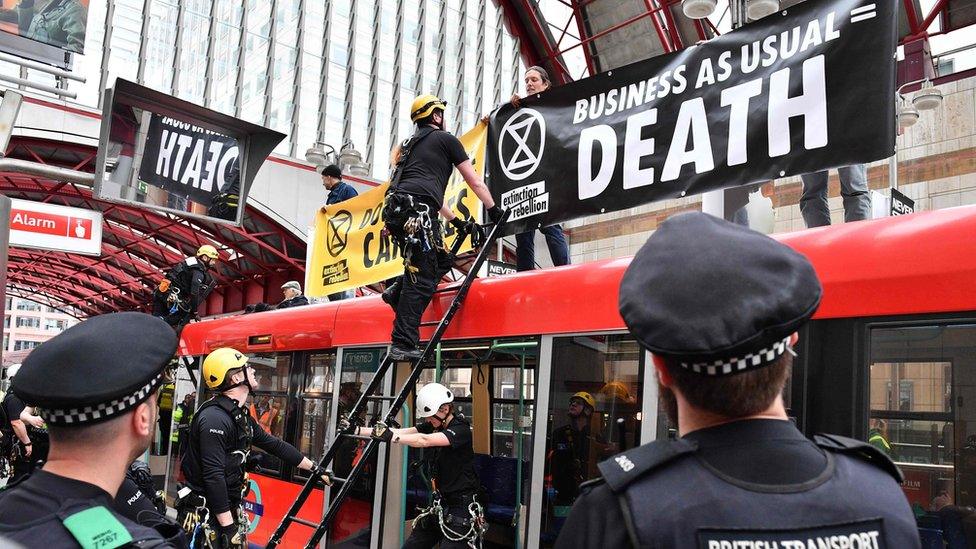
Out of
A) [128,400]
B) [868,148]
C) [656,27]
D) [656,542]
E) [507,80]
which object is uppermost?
[507,80]

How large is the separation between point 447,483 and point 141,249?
2912 cm

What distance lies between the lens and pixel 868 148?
3.66 metres

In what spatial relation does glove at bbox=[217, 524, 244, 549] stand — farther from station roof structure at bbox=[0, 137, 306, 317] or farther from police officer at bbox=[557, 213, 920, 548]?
station roof structure at bbox=[0, 137, 306, 317]

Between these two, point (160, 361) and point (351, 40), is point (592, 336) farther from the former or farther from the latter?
point (351, 40)

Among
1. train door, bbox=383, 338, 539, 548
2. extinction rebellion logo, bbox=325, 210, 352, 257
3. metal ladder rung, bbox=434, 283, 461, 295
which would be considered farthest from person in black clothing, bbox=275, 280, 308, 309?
metal ladder rung, bbox=434, 283, 461, 295

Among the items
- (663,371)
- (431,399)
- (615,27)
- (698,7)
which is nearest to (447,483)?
(431,399)

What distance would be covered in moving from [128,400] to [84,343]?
156 mm

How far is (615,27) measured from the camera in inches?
732

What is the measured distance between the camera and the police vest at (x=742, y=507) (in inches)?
46.3

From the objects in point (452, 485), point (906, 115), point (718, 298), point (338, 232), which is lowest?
point (452, 485)

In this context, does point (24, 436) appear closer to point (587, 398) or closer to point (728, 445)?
point (587, 398)

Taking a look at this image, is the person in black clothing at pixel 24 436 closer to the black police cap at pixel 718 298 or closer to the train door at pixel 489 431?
the train door at pixel 489 431

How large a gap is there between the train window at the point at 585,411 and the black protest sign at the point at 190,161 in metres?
4.03

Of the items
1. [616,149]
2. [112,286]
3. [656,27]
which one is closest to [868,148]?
[616,149]
